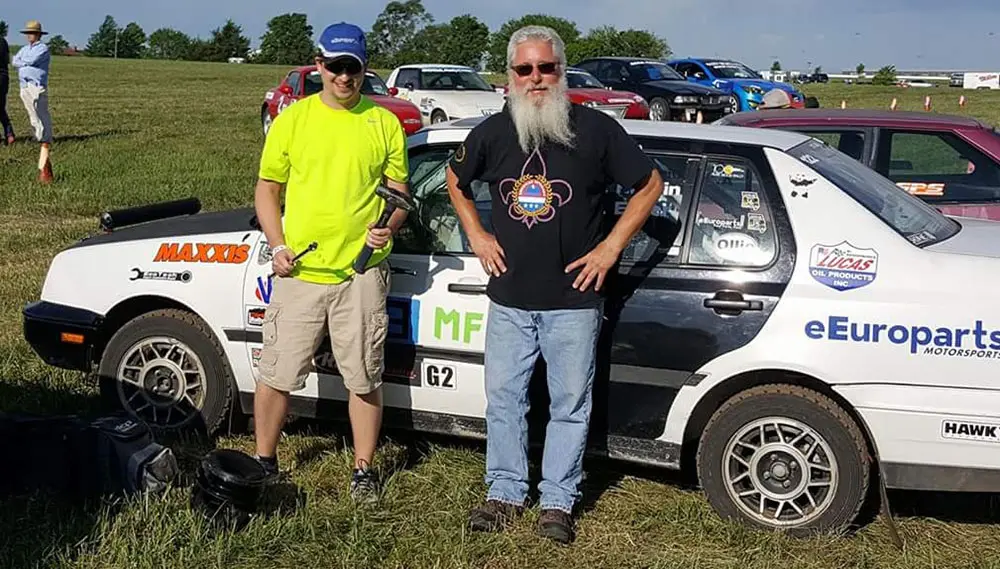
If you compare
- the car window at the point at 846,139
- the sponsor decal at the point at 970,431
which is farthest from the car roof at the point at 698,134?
the car window at the point at 846,139

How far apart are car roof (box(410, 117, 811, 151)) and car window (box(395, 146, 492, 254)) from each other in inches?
2.9

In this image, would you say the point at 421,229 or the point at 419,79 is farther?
the point at 419,79

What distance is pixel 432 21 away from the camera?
100 meters

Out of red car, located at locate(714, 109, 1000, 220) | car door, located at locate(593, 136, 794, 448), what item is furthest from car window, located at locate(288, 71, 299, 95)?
car door, located at locate(593, 136, 794, 448)

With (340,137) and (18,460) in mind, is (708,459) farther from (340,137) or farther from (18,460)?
(18,460)

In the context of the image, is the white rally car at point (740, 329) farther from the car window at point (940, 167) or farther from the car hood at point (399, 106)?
the car hood at point (399, 106)

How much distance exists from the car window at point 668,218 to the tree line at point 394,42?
6059cm

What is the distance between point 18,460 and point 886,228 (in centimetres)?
343

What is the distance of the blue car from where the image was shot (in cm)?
2466

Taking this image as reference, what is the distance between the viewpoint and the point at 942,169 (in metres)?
6.77

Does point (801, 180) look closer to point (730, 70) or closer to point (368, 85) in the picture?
point (368, 85)

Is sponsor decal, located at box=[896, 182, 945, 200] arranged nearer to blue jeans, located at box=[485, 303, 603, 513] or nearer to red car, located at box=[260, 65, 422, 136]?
blue jeans, located at box=[485, 303, 603, 513]

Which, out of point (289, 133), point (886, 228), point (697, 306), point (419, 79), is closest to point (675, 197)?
point (697, 306)

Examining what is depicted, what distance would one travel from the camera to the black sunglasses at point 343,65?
4.07m
